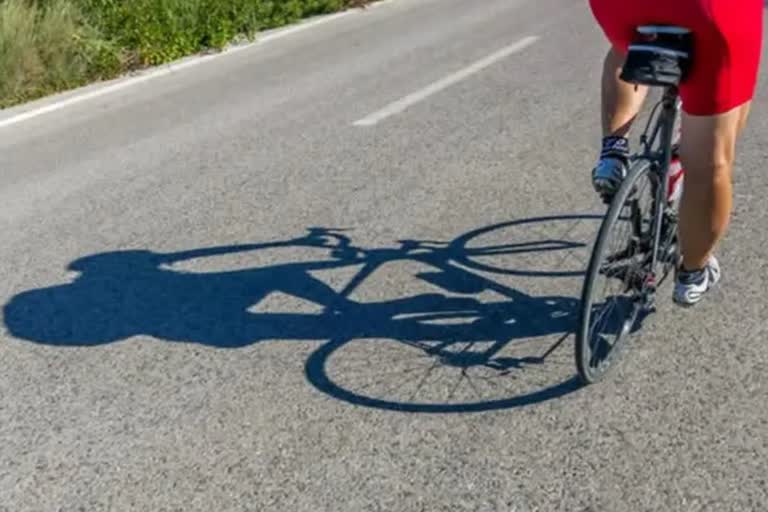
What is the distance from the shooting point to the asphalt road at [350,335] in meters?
3.23

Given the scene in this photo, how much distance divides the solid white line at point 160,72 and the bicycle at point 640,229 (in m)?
6.17

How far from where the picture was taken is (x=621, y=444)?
333 cm

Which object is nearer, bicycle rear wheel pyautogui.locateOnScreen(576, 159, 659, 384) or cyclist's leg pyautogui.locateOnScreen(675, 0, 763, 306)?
cyclist's leg pyautogui.locateOnScreen(675, 0, 763, 306)

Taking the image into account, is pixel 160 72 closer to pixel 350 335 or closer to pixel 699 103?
pixel 350 335

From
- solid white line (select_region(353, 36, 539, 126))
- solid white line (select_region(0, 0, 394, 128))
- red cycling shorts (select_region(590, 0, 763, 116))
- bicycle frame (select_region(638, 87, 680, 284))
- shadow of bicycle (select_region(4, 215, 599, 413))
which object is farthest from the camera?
solid white line (select_region(0, 0, 394, 128))

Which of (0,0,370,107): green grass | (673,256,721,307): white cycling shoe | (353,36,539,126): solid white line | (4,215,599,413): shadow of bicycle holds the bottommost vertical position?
(353,36,539,126): solid white line

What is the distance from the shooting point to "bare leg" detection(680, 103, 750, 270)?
338 centimetres

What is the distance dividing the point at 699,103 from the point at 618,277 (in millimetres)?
696

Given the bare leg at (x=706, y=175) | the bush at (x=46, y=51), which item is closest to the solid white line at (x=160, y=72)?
the bush at (x=46, y=51)

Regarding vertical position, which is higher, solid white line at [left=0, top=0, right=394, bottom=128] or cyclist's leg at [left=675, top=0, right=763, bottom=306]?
cyclist's leg at [left=675, top=0, right=763, bottom=306]

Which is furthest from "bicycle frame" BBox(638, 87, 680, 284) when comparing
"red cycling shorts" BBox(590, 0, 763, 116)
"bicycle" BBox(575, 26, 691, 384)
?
"red cycling shorts" BBox(590, 0, 763, 116)

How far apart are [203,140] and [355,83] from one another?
2256 millimetres

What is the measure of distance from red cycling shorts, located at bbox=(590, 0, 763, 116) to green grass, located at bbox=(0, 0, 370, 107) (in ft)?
23.7

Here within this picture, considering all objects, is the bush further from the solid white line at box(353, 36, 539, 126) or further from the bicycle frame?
the bicycle frame
